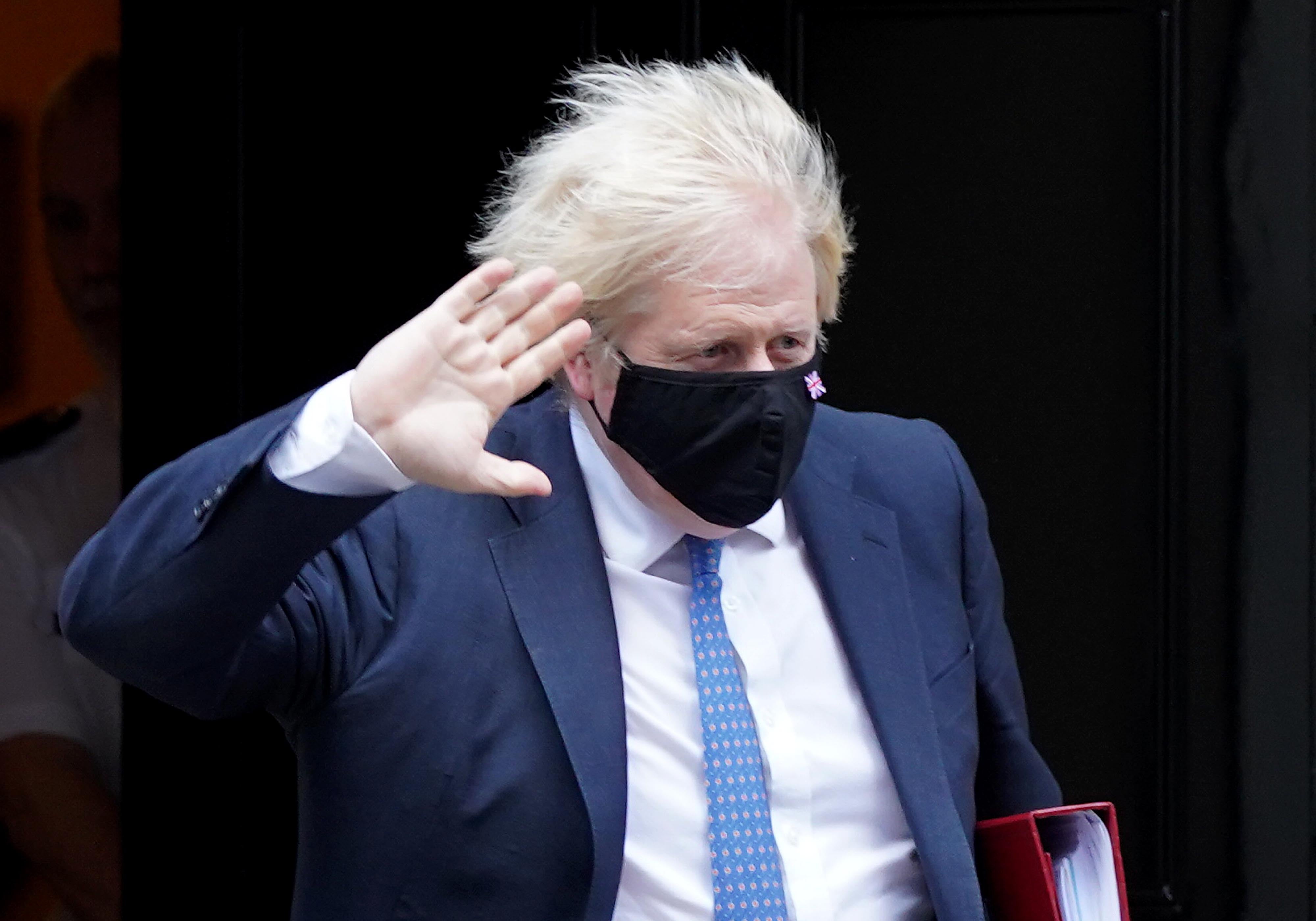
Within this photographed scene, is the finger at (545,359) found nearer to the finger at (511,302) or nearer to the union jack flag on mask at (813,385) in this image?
the finger at (511,302)

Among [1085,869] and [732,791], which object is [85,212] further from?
[1085,869]

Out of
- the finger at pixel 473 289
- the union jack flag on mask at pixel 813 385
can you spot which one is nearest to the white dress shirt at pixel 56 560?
the union jack flag on mask at pixel 813 385

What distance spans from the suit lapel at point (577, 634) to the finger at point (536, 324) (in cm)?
33

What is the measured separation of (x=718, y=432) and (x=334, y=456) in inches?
20.0

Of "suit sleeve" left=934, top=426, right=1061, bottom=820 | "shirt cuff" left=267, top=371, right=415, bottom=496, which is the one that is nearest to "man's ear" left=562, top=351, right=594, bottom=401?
"shirt cuff" left=267, top=371, right=415, bottom=496

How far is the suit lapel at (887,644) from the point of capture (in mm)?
2100

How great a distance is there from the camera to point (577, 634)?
2.03m

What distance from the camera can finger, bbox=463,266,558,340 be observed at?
1782 millimetres

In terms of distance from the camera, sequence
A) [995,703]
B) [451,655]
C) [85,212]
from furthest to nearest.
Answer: [85,212]
[995,703]
[451,655]

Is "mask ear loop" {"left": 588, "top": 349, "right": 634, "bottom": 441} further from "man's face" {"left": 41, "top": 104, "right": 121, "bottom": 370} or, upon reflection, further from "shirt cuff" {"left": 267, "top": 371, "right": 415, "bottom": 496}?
"man's face" {"left": 41, "top": 104, "right": 121, "bottom": 370}

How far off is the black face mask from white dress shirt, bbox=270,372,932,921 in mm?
111

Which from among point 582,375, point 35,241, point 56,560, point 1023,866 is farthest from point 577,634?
point 35,241

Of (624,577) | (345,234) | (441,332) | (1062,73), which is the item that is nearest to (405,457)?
(441,332)

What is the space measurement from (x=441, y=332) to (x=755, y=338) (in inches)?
18.5
